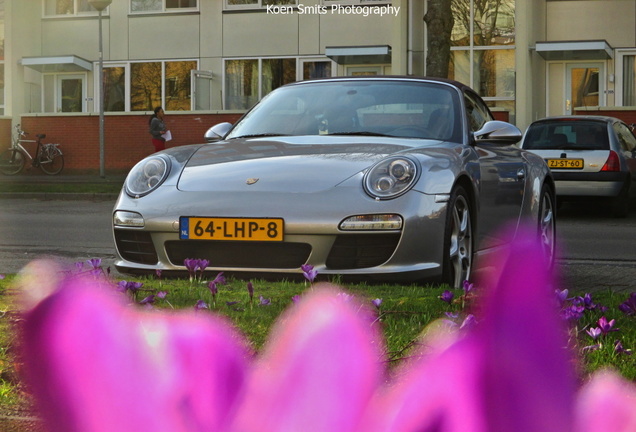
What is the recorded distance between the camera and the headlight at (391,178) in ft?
15.1

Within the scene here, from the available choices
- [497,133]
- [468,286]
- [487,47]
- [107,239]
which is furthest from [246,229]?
[487,47]

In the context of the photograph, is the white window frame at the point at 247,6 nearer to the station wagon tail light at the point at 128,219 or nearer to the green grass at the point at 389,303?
the station wagon tail light at the point at 128,219

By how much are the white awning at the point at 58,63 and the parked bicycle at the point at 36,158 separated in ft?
8.00

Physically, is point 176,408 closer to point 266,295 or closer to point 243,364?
point 243,364

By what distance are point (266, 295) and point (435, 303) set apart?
1.84 ft

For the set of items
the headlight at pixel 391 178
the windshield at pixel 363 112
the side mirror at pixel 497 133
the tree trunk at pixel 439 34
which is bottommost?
the headlight at pixel 391 178

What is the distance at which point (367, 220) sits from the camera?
4.56m

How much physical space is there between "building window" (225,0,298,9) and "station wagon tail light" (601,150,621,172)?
15.3m

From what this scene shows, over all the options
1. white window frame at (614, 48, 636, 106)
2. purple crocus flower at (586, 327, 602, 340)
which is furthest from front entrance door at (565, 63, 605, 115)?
purple crocus flower at (586, 327, 602, 340)

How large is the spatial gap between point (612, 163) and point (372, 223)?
981cm

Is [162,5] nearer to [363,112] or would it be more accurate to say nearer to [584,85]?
[584,85]

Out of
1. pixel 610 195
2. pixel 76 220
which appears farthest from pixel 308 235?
pixel 610 195

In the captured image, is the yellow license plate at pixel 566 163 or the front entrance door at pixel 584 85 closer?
the yellow license plate at pixel 566 163

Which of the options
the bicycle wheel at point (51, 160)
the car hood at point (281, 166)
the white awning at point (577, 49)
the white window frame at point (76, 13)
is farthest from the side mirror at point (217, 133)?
the white window frame at point (76, 13)
